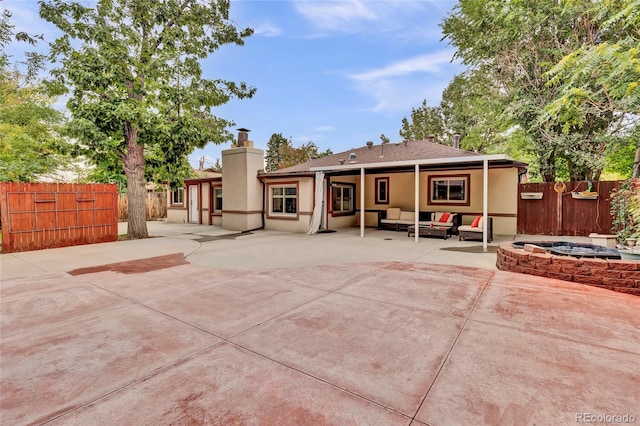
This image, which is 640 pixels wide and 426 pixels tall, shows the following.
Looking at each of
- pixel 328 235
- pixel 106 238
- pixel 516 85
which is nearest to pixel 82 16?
pixel 106 238

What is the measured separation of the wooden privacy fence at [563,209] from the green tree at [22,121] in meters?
15.3

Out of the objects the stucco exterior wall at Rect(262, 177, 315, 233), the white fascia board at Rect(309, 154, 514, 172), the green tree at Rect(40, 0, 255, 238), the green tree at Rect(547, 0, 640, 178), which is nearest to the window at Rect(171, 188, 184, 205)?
the green tree at Rect(40, 0, 255, 238)

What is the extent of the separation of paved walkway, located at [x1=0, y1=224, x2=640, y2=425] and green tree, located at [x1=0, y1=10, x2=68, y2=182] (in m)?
7.13

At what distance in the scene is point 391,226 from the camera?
12844 millimetres

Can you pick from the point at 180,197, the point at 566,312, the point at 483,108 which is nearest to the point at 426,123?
the point at 483,108

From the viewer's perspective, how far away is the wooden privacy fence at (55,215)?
8062mm

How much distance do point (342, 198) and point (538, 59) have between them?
30.3 ft

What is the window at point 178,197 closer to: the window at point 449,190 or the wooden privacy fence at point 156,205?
the wooden privacy fence at point 156,205

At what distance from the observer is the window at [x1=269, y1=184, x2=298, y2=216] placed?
41.2 ft

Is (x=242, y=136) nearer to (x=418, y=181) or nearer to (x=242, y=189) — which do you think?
(x=242, y=189)

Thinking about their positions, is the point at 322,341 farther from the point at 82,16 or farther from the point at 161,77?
the point at 82,16

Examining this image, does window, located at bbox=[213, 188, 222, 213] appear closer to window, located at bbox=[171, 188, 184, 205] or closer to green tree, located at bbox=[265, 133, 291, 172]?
window, located at bbox=[171, 188, 184, 205]

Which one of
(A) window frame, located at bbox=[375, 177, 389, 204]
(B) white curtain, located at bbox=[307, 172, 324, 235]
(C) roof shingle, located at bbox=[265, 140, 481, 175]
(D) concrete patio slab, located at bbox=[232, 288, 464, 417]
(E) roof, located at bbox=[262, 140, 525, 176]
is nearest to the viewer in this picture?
(D) concrete patio slab, located at bbox=[232, 288, 464, 417]

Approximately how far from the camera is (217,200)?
50.5ft
